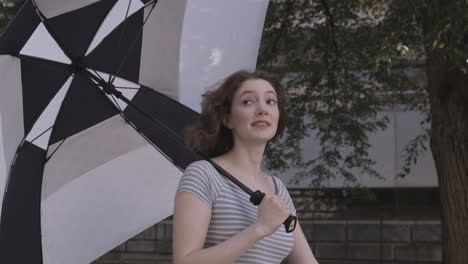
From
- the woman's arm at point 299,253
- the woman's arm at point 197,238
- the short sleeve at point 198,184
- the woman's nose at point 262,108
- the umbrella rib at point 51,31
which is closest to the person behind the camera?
the woman's arm at point 197,238

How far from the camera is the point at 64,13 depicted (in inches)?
138

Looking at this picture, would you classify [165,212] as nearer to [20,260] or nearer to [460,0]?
[20,260]

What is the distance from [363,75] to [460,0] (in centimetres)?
263

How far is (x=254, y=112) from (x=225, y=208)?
35 centimetres

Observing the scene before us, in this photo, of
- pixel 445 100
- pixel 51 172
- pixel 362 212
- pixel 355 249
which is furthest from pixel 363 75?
pixel 51 172

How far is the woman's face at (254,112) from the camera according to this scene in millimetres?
2641

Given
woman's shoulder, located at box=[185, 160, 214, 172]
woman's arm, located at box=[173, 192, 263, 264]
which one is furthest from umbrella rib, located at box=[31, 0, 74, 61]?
woman's arm, located at box=[173, 192, 263, 264]

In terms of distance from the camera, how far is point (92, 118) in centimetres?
376

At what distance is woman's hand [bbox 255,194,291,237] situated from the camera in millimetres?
2332

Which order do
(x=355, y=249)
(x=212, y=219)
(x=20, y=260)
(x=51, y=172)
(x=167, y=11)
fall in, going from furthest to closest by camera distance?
(x=355, y=249) → (x=167, y=11) → (x=51, y=172) → (x=20, y=260) → (x=212, y=219)

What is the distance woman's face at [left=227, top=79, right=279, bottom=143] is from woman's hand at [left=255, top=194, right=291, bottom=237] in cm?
34

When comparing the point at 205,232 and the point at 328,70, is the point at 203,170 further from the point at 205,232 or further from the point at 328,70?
the point at 328,70

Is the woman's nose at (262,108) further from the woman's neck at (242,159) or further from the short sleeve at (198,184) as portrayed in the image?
the short sleeve at (198,184)

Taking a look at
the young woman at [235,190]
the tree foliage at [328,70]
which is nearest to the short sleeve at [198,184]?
the young woman at [235,190]
